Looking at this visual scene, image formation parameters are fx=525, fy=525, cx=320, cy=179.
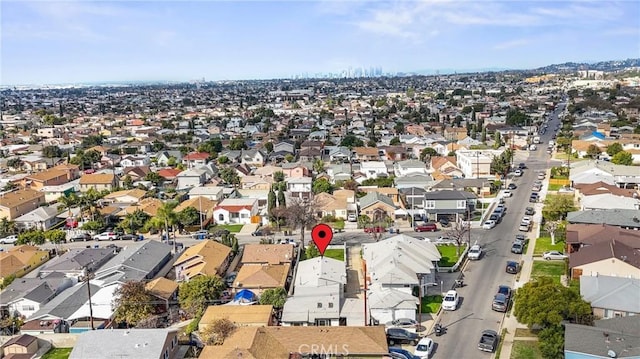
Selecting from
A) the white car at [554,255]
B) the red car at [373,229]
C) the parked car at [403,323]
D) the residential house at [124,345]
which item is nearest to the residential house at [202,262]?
the residential house at [124,345]

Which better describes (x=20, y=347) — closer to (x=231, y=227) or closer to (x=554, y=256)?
(x=231, y=227)

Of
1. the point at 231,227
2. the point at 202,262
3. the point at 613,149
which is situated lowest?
the point at 231,227

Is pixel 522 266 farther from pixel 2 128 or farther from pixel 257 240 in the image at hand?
pixel 2 128

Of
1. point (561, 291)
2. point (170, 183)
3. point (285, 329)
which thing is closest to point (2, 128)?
Result: point (170, 183)

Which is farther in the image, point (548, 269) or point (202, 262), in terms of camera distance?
point (202, 262)

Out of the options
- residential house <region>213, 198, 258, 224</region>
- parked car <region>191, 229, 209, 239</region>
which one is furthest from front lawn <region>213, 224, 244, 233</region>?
parked car <region>191, 229, 209, 239</region>

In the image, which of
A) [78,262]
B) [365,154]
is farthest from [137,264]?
[365,154]
